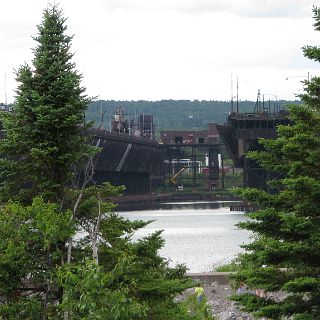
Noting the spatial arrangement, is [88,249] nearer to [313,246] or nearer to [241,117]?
[313,246]

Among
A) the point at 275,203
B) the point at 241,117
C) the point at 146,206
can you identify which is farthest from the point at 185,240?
the point at 146,206

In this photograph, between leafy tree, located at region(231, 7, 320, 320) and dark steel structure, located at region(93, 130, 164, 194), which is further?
dark steel structure, located at region(93, 130, 164, 194)

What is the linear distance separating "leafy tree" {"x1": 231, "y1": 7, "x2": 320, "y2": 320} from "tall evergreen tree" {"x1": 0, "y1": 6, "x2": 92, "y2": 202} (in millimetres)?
3196

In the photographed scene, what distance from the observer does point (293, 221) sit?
17906 mm

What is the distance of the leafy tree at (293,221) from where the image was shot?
18.0 m

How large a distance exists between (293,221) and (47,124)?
14.8 feet

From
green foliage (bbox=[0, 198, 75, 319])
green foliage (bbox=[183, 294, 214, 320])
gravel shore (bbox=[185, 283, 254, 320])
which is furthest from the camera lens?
gravel shore (bbox=[185, 283, 254, 320])

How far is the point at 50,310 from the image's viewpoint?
1702 centimetres

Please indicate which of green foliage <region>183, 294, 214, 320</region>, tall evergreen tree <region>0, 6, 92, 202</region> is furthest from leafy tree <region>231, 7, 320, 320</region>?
green foliage <region>183, 294, 214, 320</region>

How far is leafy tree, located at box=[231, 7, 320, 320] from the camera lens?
59.1 feet

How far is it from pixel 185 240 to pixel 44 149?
61044 millimetres

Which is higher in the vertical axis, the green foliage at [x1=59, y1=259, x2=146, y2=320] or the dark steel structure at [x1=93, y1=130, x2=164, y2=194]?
the green foliage at [x1=59, y1=259, x2=146, y2=320]

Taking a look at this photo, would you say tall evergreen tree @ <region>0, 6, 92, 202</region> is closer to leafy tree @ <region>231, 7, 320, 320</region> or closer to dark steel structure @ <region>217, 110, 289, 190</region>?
leafy tree @ <region>231, 7, 320, 320</region>

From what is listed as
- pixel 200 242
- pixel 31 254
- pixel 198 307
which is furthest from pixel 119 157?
pixel 31 254
